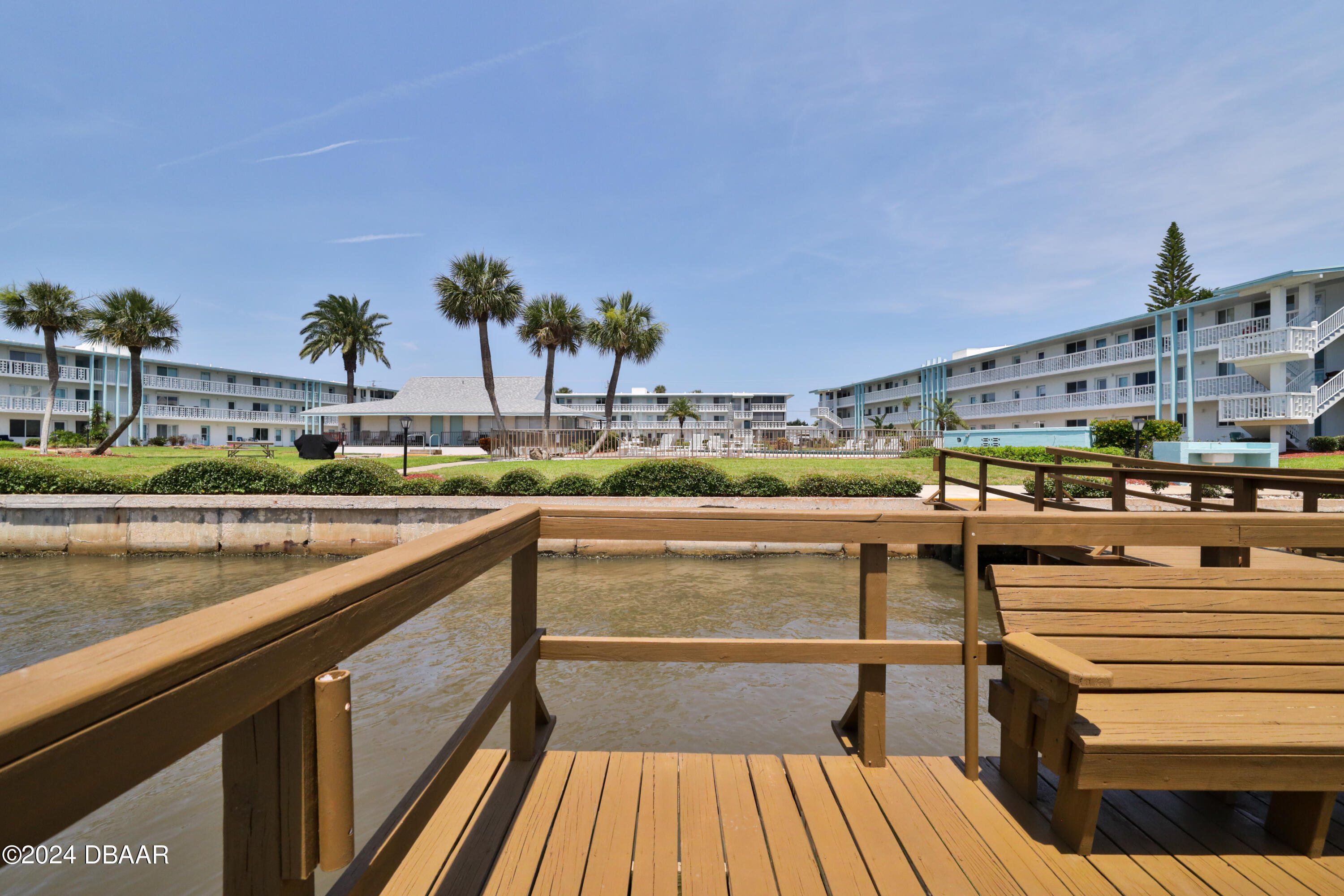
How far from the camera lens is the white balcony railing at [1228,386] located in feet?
89.2

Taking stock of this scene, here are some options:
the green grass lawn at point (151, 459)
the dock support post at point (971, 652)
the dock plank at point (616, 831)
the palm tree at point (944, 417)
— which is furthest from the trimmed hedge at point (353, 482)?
the palm tree at point (944, 417)

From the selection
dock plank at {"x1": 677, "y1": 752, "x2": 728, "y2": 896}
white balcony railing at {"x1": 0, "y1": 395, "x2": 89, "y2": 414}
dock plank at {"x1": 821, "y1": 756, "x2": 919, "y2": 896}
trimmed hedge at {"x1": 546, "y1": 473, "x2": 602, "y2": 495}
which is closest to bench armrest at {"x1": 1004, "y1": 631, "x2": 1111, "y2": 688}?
dock plank at {"x1": 821, "y1": 756, "x2": 919, "y2": 896}

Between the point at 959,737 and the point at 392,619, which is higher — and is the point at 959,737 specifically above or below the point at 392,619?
below

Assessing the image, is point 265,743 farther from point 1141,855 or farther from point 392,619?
point 1141,855

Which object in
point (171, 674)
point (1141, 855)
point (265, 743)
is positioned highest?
point (171, 674)

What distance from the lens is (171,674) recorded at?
0.77m

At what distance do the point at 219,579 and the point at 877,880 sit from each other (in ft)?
35.6

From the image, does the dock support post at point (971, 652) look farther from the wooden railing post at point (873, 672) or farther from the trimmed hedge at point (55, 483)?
the trimmed hedge at point (55, 483)

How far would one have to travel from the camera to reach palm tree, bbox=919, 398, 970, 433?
40.2 meters

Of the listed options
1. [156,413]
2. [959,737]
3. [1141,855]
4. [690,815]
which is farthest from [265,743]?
[156,413]

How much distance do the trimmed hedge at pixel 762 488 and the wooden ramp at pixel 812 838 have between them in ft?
34.6

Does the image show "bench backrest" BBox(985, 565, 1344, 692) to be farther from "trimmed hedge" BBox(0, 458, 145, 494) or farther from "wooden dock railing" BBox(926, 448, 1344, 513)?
"trimmed hedge" BBox(0, 458, 145, 494)

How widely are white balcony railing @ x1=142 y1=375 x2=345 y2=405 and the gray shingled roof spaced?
17.4 metres

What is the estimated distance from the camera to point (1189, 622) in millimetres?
2510
